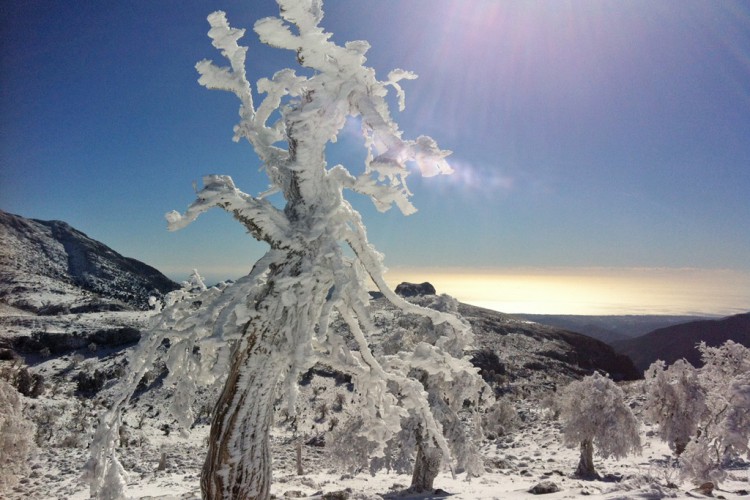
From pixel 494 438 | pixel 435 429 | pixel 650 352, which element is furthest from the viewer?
pixel 650 352

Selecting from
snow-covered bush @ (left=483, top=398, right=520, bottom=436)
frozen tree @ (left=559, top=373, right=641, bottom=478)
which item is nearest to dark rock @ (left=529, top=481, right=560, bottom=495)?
frozen tree @ (left=559, top=373, right=641, bottom=478)

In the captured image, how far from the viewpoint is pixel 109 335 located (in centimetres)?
3509

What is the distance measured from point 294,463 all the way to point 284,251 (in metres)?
17.7

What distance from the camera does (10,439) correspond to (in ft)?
30.2

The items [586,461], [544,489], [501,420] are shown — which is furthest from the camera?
[501,420]

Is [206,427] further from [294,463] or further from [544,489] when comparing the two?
[544,489]

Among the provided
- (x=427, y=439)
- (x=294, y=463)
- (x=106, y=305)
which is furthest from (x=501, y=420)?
(x=106, y=305)

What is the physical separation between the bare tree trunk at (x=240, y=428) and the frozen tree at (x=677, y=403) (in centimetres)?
2034

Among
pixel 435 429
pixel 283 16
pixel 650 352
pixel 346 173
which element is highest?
pixel 283 16

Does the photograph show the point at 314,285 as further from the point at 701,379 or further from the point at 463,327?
the point at 701,379

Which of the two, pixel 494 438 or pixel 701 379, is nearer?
pixel 701 379

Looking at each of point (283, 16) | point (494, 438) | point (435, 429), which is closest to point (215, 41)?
point (283, 16)

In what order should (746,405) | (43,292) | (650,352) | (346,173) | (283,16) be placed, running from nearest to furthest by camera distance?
(283,16) < (346,173) < (746,405) < (43,292) < (650,352)

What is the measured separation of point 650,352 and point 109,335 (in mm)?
91626
